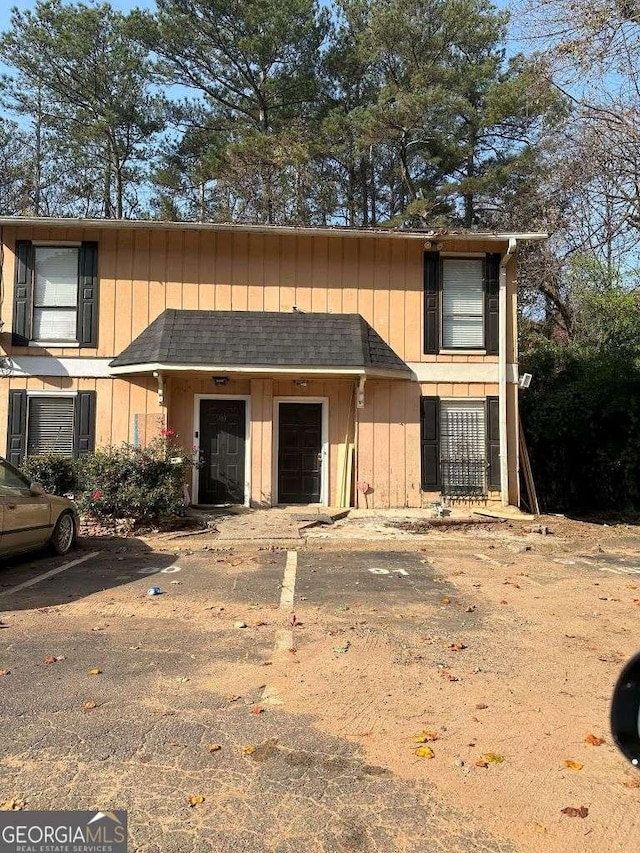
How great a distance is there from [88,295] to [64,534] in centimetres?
576

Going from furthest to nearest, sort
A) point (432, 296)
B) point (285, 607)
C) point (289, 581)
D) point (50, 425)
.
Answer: point (432, 296) < point (50, 425) < point (289, 581) < point (285, 607)

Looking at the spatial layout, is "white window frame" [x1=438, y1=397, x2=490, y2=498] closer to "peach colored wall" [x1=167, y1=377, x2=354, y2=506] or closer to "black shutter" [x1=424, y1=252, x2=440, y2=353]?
"black shutter" [x1=424, y1=252, x2=440, y2=353]

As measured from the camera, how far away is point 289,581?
6883 mm

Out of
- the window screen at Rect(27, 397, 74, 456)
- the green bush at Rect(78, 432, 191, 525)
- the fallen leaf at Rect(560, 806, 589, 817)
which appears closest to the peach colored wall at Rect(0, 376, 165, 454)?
the window screen at Rect(27, 397, 74, 456)

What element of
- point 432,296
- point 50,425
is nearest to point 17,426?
point 50,425

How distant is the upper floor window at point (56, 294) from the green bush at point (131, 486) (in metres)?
3.16

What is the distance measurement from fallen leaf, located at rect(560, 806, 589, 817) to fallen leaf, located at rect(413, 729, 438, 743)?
0.78m

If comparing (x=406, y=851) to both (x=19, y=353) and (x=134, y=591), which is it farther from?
(x=19, y=353)

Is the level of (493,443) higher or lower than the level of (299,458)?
higher

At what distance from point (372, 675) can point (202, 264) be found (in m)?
9.96

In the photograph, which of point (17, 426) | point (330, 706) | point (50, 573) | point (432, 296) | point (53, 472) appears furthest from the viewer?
point (432, 296)

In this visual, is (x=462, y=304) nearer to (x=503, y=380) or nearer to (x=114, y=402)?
(x=503, y=380)

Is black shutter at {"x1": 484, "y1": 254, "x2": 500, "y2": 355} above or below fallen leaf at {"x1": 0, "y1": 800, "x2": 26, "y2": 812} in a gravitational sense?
above

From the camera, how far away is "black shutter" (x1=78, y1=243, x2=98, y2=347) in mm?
11953
